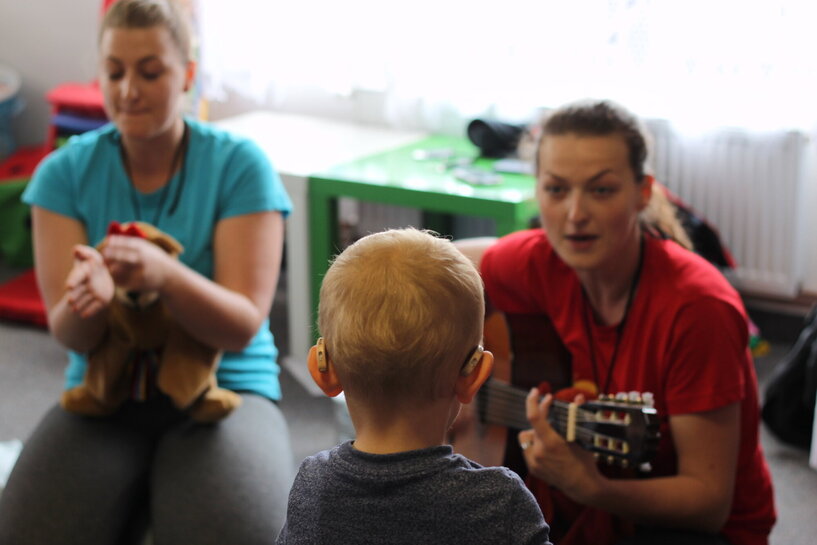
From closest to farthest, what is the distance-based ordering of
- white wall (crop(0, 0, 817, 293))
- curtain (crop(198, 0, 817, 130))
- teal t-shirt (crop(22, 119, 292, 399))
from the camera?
1. teal t-shirt (crop(22, 119, 292, 399))
2. curtain (crop(198, 0, 817, 130))
3. white wall (crop(0, 0, 817, 293))

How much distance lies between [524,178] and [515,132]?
270 millimetres

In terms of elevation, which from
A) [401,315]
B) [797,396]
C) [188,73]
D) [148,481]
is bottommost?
[797,396]

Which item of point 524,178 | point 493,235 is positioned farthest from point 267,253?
point 493,235

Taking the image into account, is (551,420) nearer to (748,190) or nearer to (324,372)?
(324,372)

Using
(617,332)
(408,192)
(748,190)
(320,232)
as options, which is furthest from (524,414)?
(748,190)

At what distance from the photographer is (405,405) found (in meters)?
0.89

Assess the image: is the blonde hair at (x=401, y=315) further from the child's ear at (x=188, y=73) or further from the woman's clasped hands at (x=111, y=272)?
the child's ear at (x=188, y=73)

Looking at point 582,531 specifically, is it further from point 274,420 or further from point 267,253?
point 267,253

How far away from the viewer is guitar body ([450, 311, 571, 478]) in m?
1.52

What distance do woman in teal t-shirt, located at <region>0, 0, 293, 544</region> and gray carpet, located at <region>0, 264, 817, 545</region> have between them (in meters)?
0.53

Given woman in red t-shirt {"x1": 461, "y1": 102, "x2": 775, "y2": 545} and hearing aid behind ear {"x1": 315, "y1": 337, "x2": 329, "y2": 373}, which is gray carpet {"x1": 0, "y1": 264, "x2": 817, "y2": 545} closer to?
woman in red t-shirt {"x1": 461, "y1": 102, "x2": 775, "y2": 545}

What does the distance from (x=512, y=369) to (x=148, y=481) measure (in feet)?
1.86

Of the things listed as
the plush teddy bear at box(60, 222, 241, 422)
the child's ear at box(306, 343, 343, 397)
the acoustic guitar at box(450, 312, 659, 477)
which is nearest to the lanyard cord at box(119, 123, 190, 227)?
the plush teddy bear at box(60, 222, 241, 422)

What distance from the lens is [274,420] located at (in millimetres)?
Result: 1686
